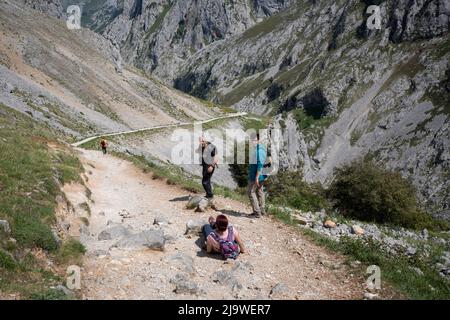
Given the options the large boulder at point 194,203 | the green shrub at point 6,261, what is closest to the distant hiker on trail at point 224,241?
the large boulder at point 194,203

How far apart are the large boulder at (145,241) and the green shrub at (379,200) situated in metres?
29.8

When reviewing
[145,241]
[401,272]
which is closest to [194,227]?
[145,241]

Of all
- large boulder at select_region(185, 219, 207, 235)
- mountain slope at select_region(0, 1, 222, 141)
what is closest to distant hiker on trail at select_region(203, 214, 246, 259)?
large boulder at select_region(185, 219, 207, 235)

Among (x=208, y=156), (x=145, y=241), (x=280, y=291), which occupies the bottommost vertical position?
(x=280, y=291)

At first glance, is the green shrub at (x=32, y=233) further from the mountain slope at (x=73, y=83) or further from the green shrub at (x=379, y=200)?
the mountain slope at (x=73, y=83)

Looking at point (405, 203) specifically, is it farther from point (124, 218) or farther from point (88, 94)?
point (88, 94)

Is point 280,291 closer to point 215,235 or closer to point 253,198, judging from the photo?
point 215,235

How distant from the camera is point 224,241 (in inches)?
528

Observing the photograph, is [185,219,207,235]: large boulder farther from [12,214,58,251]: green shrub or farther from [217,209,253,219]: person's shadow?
[12,214,58,251]: green shrub

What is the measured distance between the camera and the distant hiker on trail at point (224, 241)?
43.8ft

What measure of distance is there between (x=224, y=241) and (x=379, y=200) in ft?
95.8

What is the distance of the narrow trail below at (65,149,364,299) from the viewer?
11000 millimetres

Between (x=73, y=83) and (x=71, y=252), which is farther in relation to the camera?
(x=73, y=83)
